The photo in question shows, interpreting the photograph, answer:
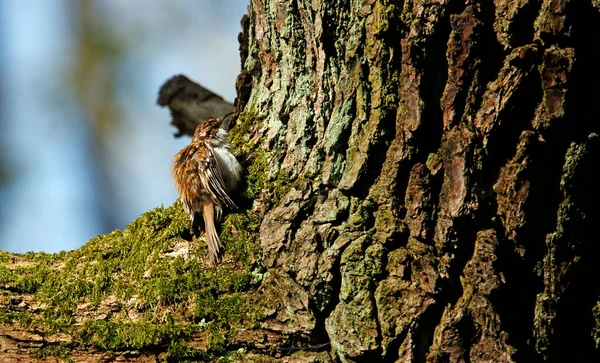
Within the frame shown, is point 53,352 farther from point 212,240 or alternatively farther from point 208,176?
point 208,176

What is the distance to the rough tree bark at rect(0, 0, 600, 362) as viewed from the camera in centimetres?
233

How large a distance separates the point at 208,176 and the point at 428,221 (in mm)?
2004

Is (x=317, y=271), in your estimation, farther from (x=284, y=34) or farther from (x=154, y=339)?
(x=284, y=34)

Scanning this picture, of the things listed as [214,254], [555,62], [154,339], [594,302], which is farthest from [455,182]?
[154,339]

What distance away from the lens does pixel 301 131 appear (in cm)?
290

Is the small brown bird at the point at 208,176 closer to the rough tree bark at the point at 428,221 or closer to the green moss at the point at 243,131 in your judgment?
the green moss at the point at 243,131

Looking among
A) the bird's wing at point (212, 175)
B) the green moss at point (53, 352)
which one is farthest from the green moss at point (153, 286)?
the bird's wing at point (212, 175)

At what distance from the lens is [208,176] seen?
4125 millimetres

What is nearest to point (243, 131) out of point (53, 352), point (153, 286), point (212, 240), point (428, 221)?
point (212, 240)

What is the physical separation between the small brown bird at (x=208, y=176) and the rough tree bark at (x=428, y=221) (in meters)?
0.40

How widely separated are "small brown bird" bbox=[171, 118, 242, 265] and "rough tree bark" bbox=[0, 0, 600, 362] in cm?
40

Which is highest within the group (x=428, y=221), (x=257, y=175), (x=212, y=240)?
(x=257, y=175)

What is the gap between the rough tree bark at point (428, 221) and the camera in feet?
7.64

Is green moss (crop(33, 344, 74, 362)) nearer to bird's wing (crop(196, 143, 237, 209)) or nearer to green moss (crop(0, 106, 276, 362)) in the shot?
green moss (crop(0, 106, 276, 362))
